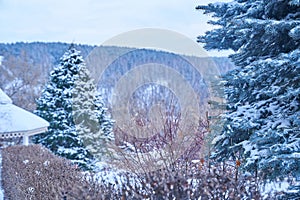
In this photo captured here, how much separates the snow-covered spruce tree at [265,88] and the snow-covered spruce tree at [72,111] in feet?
29.7

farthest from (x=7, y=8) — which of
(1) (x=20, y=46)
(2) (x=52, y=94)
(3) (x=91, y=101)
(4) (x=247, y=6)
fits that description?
(1) (x=20, y=46)

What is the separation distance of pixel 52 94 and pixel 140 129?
637 cm

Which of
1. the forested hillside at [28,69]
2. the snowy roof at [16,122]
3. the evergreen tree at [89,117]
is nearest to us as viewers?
the snowy roof at [16,122]

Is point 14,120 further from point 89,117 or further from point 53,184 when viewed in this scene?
point 53,184

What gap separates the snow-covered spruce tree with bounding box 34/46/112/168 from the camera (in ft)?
43.2

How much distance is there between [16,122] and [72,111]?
7.05ft

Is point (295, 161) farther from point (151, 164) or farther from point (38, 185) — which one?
point (151, 164)

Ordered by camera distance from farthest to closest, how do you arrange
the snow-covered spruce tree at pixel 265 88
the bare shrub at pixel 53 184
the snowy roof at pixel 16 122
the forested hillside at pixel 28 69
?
the forested hillside at pixel 28 69, the snowy roof at pixel 16 122, the snow-covered spruce tree at pixel 265 88, the bare shrub at pixel 53 184

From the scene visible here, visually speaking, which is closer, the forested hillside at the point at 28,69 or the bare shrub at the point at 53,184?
the bare shrub at the point at 53,184

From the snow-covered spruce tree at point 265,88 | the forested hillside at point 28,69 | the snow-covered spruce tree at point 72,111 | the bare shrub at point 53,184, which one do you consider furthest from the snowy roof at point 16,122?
the snow-covered spruce tree at point 265,88

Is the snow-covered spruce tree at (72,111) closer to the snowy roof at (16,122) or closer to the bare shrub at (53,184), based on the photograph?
the snowy roof at (16,122)

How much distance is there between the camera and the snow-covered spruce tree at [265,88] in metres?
3.58

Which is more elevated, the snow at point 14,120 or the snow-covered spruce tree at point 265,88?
the snow-covered spruce tree at point 265,88

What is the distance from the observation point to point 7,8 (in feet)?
44.8
